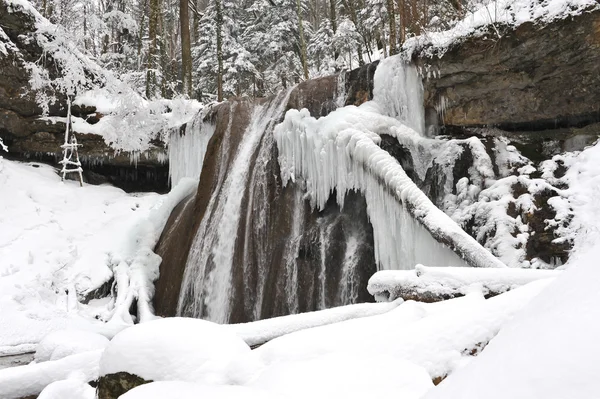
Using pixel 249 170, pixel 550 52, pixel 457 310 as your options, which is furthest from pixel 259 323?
pixel 550 52

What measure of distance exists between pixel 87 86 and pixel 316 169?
9.49m

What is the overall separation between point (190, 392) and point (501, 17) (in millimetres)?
6042

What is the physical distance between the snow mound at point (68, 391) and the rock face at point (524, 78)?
5873 mm

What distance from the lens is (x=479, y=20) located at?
5934 mm

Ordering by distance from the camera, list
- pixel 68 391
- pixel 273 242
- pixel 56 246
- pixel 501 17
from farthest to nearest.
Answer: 1. pixel 56 246
2. pixel 273 242
3. pixel 501 17
4. pixel 68 391

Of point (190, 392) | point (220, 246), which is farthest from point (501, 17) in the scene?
point (190, 392)

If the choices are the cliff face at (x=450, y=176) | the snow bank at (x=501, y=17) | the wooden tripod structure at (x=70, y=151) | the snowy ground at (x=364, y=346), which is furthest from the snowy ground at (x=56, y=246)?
the snow bank at (x=501, y=17)

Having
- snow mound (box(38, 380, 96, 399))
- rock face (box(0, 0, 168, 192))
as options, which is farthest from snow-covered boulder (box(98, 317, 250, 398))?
rock face (box(0, 0, 168, 192))

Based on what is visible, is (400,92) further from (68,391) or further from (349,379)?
(68,391)

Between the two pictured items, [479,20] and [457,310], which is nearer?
[457,310]

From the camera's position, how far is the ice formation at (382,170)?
15.9 ft

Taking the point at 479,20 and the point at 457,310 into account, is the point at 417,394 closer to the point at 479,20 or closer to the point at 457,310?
the point at 457,310

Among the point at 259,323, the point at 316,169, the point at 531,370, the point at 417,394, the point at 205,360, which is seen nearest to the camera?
the point at 531,370

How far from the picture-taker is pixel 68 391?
3172mm
